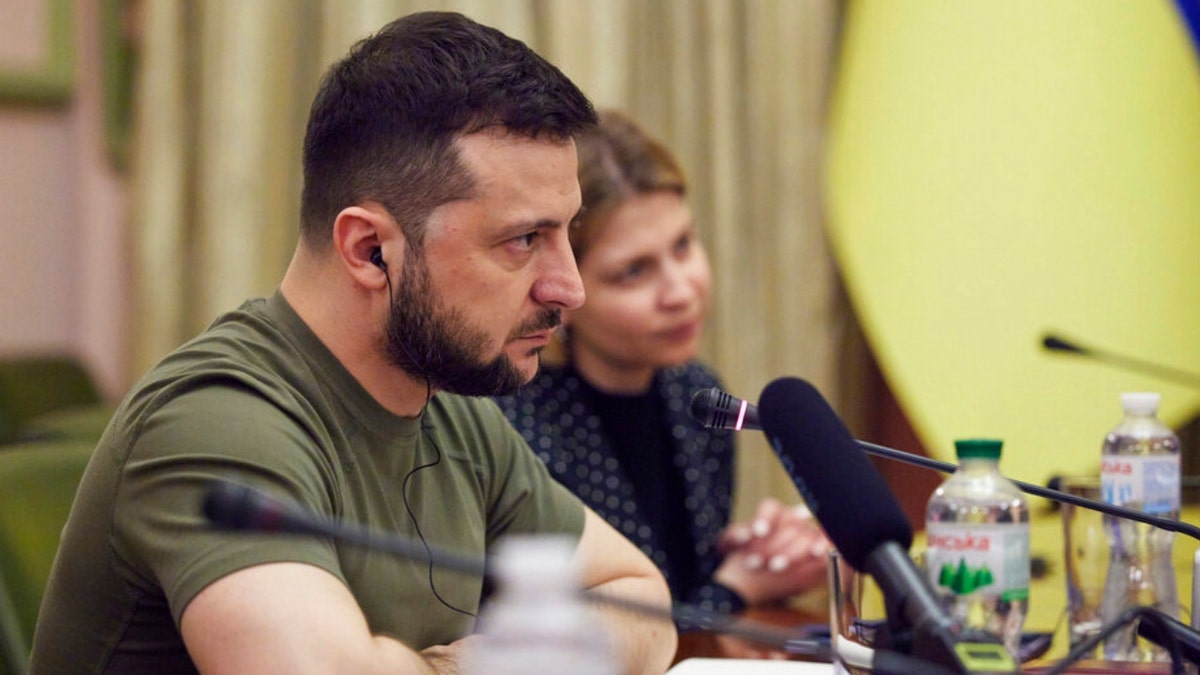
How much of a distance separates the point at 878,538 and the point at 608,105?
2.09 m

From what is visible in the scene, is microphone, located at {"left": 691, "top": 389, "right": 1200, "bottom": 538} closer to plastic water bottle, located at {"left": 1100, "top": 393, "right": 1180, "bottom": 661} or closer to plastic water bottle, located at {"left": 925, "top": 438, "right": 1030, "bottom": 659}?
plastic water bottle, located at {"left": 925, "top": 438, "right": 1030, "bottom": 659}

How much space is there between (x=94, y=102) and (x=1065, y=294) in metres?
1.88

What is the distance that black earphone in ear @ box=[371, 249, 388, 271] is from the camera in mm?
1350

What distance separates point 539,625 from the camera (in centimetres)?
62

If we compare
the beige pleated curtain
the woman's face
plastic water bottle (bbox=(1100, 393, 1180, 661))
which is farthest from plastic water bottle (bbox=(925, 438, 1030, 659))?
the beige pleated curtain

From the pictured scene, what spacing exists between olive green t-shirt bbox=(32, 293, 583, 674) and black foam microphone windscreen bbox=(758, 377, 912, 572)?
262mm

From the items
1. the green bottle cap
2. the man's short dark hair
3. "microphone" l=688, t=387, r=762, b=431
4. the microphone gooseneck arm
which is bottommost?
the microphone gooseneck arm

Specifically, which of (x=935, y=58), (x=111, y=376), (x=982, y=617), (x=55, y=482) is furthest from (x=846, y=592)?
(x=111, y=376)

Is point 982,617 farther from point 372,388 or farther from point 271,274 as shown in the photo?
point 271,274

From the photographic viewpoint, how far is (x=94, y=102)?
2812 mm

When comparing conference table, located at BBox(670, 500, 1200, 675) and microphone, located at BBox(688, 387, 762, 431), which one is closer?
microphone, located at BBox(688, 387, 762, 431)

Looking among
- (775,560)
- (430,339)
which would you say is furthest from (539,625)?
(775,560)

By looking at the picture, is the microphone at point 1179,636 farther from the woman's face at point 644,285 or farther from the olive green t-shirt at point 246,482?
the woman's face at point 644,285

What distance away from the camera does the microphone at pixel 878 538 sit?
0.81 meters
